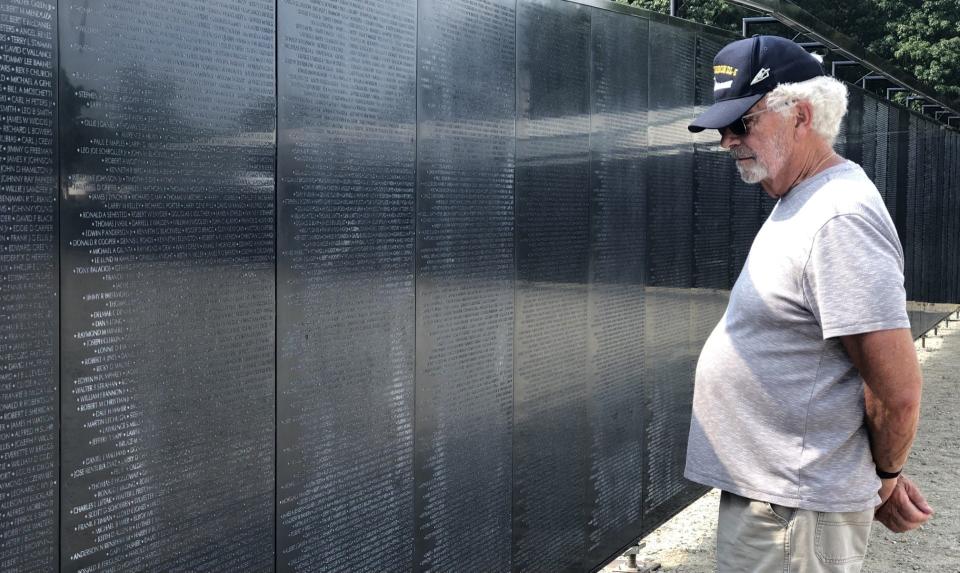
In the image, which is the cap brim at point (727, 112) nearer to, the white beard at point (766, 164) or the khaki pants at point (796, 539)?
the white beard at point (766, 164)

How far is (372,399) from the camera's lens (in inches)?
167

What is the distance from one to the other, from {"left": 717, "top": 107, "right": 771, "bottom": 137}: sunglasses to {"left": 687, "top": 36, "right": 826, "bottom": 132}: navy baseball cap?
0.03m

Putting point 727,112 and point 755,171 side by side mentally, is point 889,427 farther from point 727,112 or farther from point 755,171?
point 727,112

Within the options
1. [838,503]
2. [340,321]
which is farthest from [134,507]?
[838,503]

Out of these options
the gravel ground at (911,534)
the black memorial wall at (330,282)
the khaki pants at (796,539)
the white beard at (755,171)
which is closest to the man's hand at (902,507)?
the khaki pants at (796,539)

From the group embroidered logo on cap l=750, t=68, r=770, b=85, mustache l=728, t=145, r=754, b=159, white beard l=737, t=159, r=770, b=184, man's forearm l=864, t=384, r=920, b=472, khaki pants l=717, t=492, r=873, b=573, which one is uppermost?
embroidered logo on cap l=750, t=68, r=770, b=85

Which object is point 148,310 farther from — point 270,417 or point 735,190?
point 735,190

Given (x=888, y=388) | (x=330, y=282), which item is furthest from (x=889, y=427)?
(x=330, y=282)

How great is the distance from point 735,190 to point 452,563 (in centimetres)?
435

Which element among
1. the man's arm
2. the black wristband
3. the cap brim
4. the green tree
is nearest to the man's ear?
the cap brim

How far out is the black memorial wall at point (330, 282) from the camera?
2.94m

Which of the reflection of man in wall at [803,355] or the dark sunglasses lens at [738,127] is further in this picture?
the dark sunglasses lens at [738,127]

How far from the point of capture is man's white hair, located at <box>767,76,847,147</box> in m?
3.07

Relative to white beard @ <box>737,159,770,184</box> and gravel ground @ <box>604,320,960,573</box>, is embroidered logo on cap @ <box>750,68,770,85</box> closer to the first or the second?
white beard @ <box>737,159,770,184</box>
